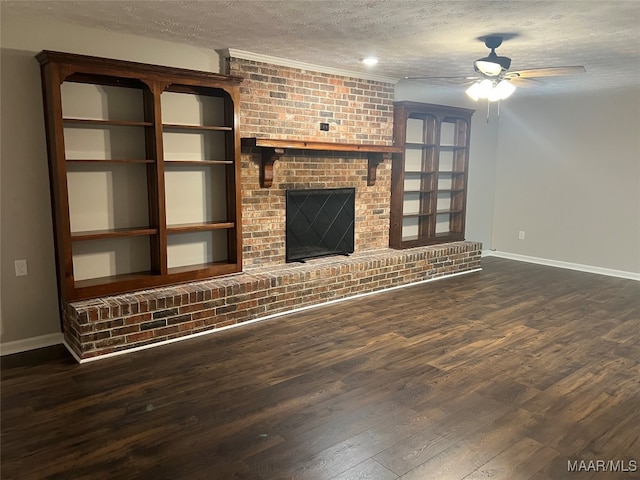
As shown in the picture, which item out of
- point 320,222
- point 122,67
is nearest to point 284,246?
point 320,222

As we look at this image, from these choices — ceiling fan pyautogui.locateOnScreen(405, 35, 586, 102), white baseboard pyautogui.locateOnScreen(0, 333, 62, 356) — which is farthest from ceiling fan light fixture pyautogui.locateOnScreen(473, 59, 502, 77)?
white baseboard pyautogui.locateOnScreen(0, 333, 62, 356)

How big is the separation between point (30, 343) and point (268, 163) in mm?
2445

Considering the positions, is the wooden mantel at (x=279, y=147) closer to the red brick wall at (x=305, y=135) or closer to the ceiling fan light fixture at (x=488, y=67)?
the red brick wall at (x=305, y=135)

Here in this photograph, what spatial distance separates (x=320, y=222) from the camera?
5164 millimetres

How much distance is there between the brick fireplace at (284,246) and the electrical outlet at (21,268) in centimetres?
40

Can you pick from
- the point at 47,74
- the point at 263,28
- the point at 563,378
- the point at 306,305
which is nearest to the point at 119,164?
the point at 47,74

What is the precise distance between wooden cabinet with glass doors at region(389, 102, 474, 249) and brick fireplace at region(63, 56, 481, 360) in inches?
5.9

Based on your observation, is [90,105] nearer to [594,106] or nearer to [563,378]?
[563,378]

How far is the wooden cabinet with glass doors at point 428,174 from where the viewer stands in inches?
227

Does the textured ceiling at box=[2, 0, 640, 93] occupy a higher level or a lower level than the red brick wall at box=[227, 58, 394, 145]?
higher

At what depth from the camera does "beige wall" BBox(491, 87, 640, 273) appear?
19.6ft

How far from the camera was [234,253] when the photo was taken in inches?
175

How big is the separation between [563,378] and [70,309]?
3490mm

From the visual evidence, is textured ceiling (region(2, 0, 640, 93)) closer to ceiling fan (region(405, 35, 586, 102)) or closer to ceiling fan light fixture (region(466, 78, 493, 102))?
ceiling fan (region(405, 35, 586, 102))
